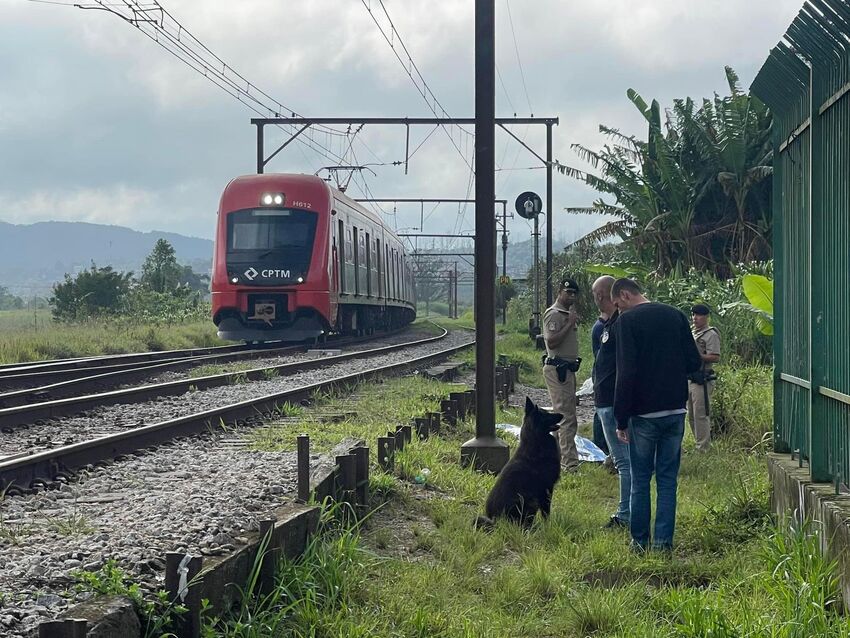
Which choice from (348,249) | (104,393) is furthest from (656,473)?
(348,249)

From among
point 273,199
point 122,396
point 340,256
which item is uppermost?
point 273,199

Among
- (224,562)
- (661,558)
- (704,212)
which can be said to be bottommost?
(661,558)

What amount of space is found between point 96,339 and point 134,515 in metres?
18.2

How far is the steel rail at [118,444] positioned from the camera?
6.86 m

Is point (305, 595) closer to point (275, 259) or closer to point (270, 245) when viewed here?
point (275, 259)

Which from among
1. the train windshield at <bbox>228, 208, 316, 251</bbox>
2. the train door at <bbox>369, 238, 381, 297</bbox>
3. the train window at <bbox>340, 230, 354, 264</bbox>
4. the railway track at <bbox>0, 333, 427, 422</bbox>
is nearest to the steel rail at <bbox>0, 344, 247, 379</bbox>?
the railway track at <bbox>0, 333, 427, 422</bbox>

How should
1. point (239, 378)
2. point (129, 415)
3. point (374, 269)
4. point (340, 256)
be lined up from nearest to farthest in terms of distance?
point (129, 415)
point (239, 378)
point (340, 256)
point (374, 269)

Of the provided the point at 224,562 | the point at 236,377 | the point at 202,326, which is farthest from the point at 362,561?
the point at 202,326

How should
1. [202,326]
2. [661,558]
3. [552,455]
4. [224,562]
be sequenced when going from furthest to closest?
[202,326]
[552,455]
[661,558]
[224,562]

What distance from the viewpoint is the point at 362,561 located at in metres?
5.36

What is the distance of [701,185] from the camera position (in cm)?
2358

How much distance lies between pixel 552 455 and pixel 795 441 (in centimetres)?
148

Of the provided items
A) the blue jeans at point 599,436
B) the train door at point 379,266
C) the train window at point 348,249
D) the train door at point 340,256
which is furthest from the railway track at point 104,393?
A: the train door at point 379,266

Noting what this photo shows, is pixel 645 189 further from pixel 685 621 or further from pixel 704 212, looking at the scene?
Result: pixel 685 621
